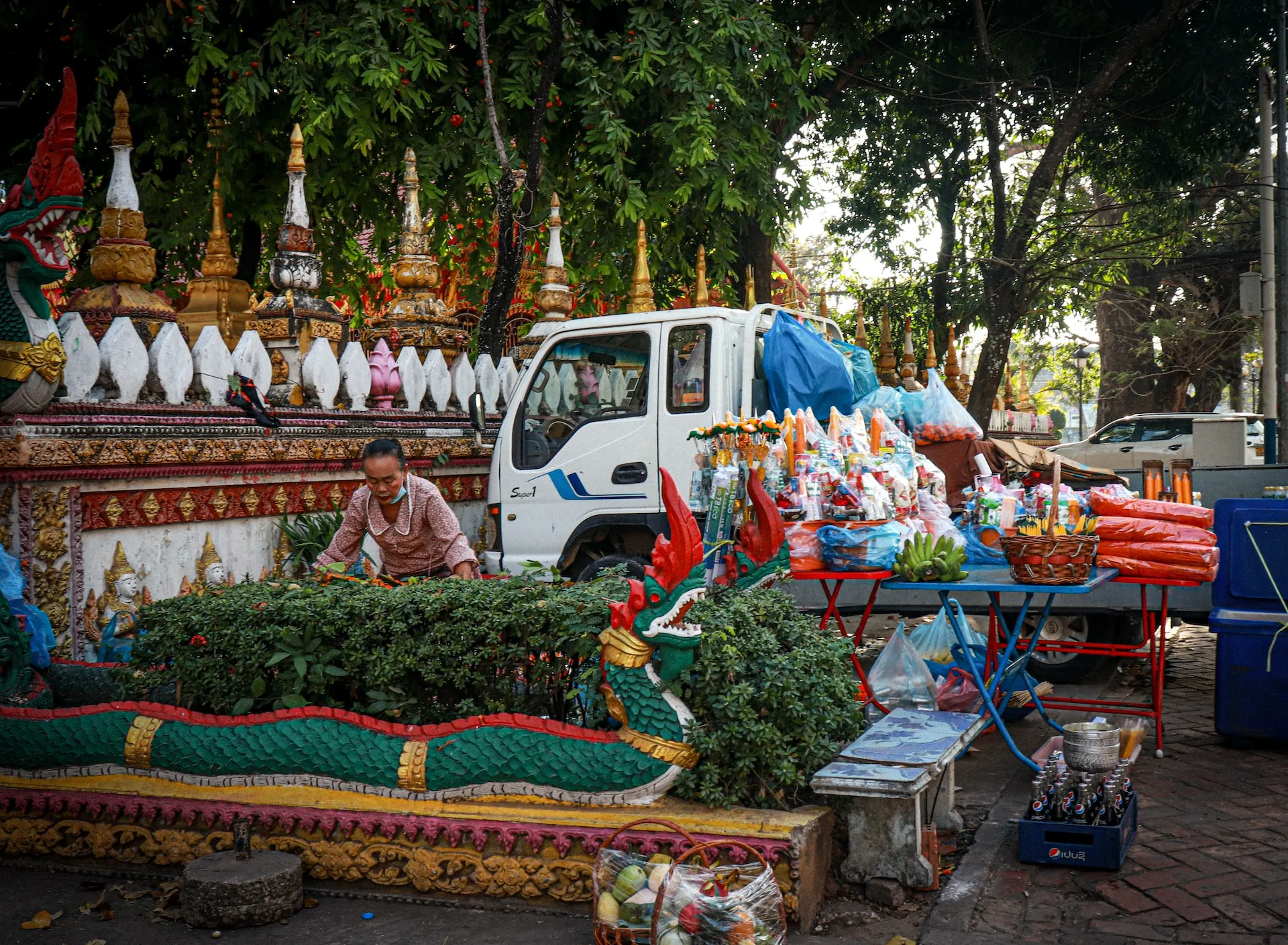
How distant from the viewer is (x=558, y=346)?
26.6ft

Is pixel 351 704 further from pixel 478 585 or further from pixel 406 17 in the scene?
pixel 406 17

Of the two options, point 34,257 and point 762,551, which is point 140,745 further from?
point 762,551

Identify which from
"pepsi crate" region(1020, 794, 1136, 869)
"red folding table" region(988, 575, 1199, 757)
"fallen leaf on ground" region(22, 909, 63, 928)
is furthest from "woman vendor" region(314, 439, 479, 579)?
"pepsi crate" region(1020, 794, 1136, 869)

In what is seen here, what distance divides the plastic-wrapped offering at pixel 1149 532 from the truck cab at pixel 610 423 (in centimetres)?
253

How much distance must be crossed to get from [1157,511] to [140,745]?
502 cm

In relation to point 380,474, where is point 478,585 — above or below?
below

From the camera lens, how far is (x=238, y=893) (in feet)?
13.1

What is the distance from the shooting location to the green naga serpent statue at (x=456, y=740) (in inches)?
163

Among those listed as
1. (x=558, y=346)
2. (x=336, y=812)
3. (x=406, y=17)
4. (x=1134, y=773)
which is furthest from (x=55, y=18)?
(x=1134, y=773)

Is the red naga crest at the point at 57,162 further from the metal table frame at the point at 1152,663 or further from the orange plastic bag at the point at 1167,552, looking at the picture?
the orange plastic bag at the point at 1167,552

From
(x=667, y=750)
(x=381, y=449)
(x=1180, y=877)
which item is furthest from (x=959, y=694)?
(x=381, y=449)

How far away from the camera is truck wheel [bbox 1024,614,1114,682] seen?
7840mm

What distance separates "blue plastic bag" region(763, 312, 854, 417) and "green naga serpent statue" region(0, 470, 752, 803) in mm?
3397

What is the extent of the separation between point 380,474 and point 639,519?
2399 millimetres
